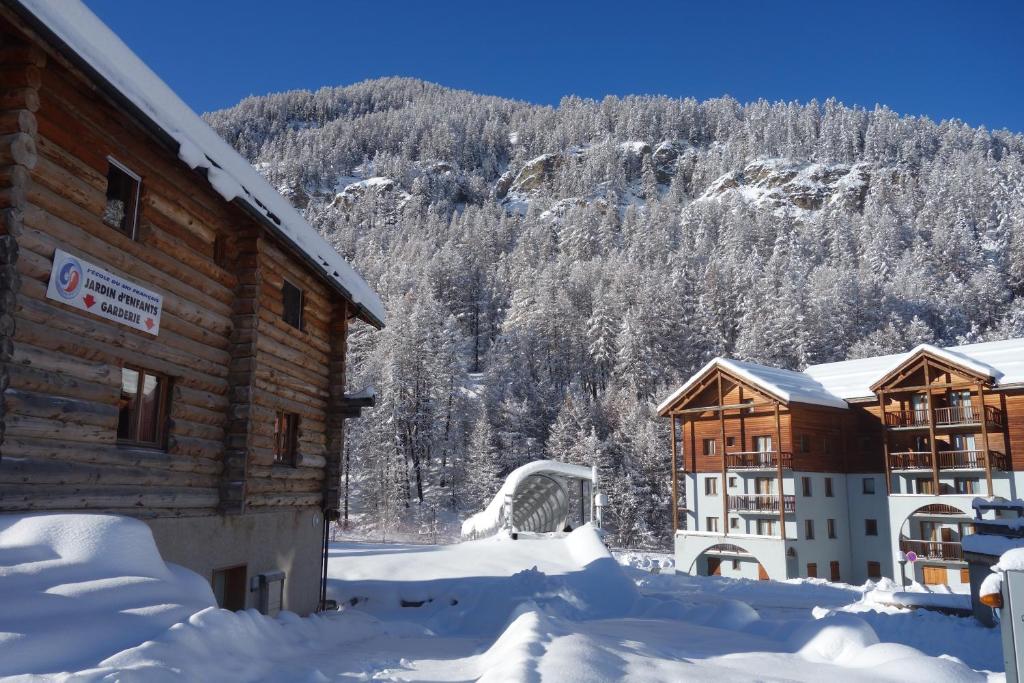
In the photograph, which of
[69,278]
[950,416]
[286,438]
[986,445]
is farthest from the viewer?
[950,416]

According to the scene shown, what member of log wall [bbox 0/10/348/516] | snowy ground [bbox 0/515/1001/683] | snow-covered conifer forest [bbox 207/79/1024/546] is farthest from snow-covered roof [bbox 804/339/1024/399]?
log wall [bbox 0/10/348/516]

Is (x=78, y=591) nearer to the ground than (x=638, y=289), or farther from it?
nearer to the ground

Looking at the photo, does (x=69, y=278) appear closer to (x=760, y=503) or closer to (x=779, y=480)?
(x=779, y=480)

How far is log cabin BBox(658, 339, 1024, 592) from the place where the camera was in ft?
114

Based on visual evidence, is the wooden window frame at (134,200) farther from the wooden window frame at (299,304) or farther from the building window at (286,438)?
the building window at (286,438)

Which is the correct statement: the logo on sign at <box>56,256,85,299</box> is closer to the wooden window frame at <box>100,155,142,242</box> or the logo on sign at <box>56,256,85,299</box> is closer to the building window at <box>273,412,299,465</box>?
the wooden window frame at <box>100,155,142,242</box>

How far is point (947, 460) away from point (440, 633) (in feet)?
102

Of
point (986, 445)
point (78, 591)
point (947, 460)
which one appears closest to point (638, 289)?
point (947, 460)

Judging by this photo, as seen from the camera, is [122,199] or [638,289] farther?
[638,289]

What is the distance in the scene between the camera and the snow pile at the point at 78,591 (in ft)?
20.4

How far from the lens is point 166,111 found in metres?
8.91

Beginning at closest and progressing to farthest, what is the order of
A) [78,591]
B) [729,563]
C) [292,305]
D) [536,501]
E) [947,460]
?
[78,591] < [292,305] < [536,501] < [947,460] < [729,563]

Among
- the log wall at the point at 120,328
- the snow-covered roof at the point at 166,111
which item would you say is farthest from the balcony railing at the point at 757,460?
the snow-covered roof at the point at 166,111

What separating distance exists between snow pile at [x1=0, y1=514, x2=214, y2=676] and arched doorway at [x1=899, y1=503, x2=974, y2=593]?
34.7 m
